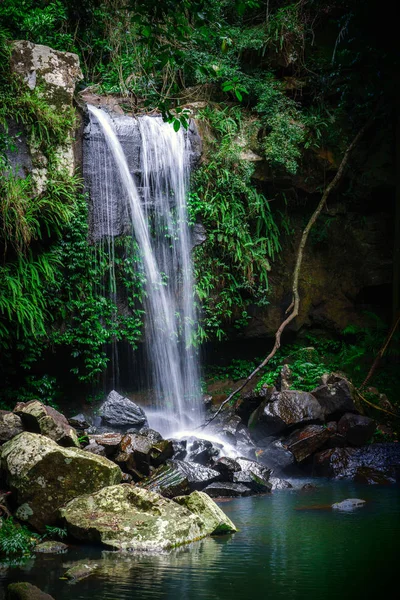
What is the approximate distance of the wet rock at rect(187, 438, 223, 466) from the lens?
8.27m

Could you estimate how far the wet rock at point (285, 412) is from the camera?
30.2 feet

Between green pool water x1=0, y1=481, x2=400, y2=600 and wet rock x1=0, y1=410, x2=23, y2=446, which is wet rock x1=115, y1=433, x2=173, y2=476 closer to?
wet rock x1=0, y1=410, x2=23, y2=446

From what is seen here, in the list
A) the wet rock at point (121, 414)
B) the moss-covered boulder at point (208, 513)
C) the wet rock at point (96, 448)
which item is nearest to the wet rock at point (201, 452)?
the wet rock at point (121, 414)

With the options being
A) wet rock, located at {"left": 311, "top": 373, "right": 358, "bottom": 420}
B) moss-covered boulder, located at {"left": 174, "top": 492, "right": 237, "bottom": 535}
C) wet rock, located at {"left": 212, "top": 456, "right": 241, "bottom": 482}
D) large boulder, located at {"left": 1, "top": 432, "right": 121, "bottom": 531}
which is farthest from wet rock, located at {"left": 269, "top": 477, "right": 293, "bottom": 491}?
large boulder, located at {"left": 1, "top": 432, "right": 121, "bottom": 531}

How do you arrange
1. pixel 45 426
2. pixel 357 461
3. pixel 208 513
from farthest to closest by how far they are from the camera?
pixel 357 461 < pixel 45 426 < pixel 208 513

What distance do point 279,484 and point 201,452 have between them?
4.10 feet

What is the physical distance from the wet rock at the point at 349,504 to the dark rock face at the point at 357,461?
1.81 meters

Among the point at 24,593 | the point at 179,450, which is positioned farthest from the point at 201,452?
the point at 24,593

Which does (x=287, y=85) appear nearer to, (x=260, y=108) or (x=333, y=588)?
(x=260, y=108)

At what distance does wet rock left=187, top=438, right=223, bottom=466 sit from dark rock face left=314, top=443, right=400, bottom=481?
166cm

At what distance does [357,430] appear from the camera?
8977 mm

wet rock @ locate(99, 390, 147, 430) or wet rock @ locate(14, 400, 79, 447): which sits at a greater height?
wet rock @ locate(14, 400, 79, 447)

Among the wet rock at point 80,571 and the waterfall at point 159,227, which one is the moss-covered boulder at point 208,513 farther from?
the waterfall at point 159,227

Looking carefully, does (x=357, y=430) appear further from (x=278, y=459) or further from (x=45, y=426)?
(x=45, y=426)
